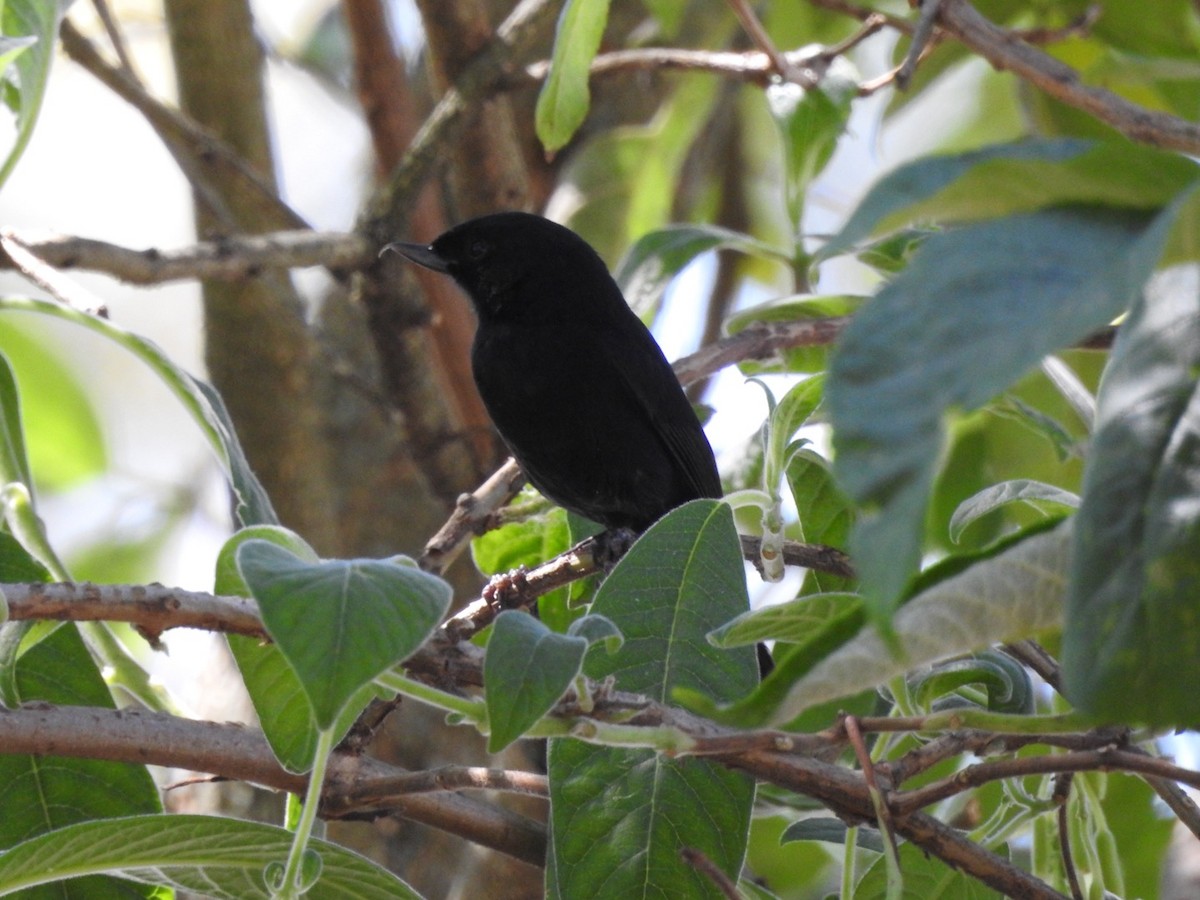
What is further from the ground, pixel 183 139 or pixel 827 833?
pixel 183 139

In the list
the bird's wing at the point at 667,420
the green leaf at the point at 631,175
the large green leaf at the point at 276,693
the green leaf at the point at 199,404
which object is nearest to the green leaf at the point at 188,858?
the large green leaf at the point at 276,693

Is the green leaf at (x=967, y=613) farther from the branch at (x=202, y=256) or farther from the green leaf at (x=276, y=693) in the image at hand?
the branch at (x=202, y=256)

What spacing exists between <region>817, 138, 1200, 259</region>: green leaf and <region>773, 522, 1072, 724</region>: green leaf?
29 cm

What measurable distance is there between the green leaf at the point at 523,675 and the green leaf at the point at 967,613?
0.58 feet

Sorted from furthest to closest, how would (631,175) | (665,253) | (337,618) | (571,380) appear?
(631,175)
(571,380)
(665,253)
(337,618)

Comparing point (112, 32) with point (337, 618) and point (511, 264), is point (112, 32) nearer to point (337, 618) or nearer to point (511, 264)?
point (511, 264)

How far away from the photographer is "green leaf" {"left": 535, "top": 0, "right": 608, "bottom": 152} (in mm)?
2002

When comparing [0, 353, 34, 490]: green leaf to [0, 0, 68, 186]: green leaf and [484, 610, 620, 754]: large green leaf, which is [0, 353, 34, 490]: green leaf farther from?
[484, 610, 620, 754]: large green leaf

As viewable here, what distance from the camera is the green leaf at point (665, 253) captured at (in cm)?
263

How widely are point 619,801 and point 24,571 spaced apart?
0.80 meters

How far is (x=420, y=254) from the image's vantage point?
352cm

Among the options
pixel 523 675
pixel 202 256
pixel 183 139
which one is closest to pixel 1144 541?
pixel 523 675

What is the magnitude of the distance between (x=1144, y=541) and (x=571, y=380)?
2.49 metres

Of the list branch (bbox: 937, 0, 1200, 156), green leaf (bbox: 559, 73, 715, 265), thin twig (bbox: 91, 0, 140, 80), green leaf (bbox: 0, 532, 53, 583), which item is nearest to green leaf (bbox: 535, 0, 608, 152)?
branch (bbox: 937, 0, 1200, 156)
